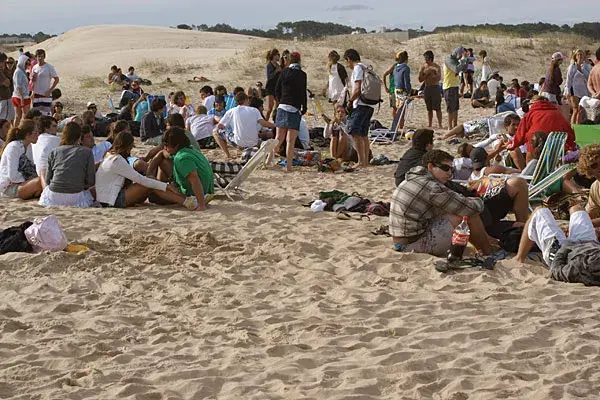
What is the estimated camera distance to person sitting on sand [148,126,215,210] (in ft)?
27.1

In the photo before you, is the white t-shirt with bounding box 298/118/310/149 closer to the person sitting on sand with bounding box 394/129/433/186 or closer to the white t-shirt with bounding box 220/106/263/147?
the white t-shirt with bounding box 220/106/263/147

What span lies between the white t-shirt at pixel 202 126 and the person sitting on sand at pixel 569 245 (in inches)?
291

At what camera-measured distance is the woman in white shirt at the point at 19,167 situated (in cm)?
860

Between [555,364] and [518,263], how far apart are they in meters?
1.85

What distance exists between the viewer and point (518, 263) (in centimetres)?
619

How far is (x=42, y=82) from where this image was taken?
→ 550 inches

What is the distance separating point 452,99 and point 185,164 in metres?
7.87

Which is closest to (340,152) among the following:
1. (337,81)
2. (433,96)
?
(337,81)

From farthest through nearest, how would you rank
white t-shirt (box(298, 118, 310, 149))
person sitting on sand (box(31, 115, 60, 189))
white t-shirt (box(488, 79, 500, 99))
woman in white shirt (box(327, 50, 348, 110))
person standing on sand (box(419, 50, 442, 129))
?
white t-shirt (box(488, 79, 500, 99)), person standing on sand (box(419, 50, 442, 129)), woman in white shirt (box(327, 50, 348, 110)), white t-shirt (box(298, 118, 310, 149)), person sitting on sand (box(31, 115, 60, 189))

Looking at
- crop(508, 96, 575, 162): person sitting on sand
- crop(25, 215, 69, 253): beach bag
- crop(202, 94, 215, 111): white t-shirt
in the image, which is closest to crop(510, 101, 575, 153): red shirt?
crop(508, 96, 575, 162): person sitting on sand

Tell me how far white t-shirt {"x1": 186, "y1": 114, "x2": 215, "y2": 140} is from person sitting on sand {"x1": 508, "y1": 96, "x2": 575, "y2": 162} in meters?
5.25

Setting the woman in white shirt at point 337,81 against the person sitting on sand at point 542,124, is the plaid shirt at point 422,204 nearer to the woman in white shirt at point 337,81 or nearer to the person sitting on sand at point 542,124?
the person sitting on sand at point 542,124

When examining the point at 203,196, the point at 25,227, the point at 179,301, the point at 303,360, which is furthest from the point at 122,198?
the point at 303,360

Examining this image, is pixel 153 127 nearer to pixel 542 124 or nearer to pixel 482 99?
pixel 542 124
